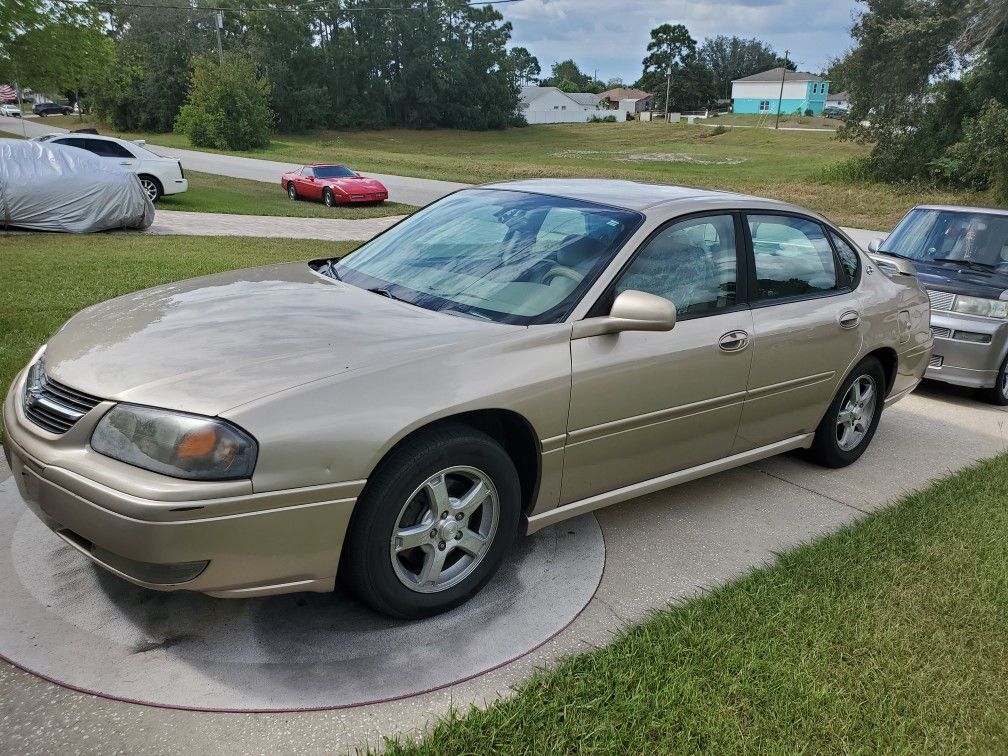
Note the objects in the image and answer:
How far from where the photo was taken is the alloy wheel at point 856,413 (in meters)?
4.90

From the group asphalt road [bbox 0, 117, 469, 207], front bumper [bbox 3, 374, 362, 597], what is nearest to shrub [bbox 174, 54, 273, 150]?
asphalt road [bbox 0, 117, 469, 207]

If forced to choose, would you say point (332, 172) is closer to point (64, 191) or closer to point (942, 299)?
point (64, 191)

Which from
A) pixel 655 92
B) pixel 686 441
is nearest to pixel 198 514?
pixel 686 441

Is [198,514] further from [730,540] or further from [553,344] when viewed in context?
[730,540]

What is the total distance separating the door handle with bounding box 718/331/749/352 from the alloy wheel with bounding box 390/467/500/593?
54.6 inches

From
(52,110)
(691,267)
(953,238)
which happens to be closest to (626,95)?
(52,110)

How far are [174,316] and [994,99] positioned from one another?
95.4ft

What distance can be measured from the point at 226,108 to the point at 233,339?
153ft

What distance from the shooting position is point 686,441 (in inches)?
151

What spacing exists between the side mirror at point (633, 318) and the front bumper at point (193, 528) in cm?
119

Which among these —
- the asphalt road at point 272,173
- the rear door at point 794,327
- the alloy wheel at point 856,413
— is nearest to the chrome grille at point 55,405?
the rear door at point 794,327

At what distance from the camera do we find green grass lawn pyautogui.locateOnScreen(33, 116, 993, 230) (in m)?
28.0

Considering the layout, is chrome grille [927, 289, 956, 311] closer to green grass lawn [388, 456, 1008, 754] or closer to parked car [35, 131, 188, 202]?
green grass lawn [388, 456, 1008, 754]

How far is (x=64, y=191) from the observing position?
13.4 meters
